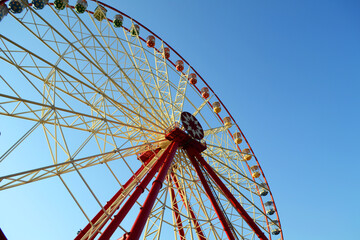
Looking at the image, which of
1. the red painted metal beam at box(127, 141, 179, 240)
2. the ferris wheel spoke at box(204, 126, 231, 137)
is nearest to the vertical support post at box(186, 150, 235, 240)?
the red painted metal beam at box(127, 141, 179, 240)

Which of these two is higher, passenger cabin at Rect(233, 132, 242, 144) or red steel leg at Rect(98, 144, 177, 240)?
passenger cabin at Rect(233, 132, 242, 144)

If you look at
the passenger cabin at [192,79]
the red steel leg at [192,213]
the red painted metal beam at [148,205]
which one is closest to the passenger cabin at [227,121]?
the passenger cabin at [192,79]

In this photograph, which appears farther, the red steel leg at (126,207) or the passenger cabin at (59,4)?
the passenger cabin at (59,4)

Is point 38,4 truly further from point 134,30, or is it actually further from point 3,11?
point 134,30

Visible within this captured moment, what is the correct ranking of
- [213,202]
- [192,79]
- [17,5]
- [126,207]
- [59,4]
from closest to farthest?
[126,207] → [17,5] → [59,4] → [213,202] → [192,79]

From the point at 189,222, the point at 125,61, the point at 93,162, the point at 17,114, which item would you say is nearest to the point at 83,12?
the point at 125,61

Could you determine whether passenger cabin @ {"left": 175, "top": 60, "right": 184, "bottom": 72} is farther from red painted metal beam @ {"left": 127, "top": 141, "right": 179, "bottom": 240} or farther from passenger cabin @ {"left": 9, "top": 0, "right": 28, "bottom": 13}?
passenger cabin @ {"left": 9, "top": 0, "right": 28, "bottom": 13}

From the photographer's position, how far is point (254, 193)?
17484mm

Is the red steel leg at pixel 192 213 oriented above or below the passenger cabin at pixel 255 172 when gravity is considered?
below

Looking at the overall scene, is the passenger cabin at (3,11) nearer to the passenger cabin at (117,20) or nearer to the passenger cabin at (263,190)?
the passenger cabin at (117,20)

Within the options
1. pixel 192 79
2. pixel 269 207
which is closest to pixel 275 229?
pixel 269 207

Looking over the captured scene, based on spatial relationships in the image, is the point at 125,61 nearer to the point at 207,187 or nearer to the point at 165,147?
the point at 165,147

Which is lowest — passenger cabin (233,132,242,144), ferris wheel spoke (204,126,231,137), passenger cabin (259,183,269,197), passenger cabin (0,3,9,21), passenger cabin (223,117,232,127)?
passenger cabin (0,3,9,21)

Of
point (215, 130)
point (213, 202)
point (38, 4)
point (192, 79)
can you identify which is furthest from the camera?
point (192, 79)
